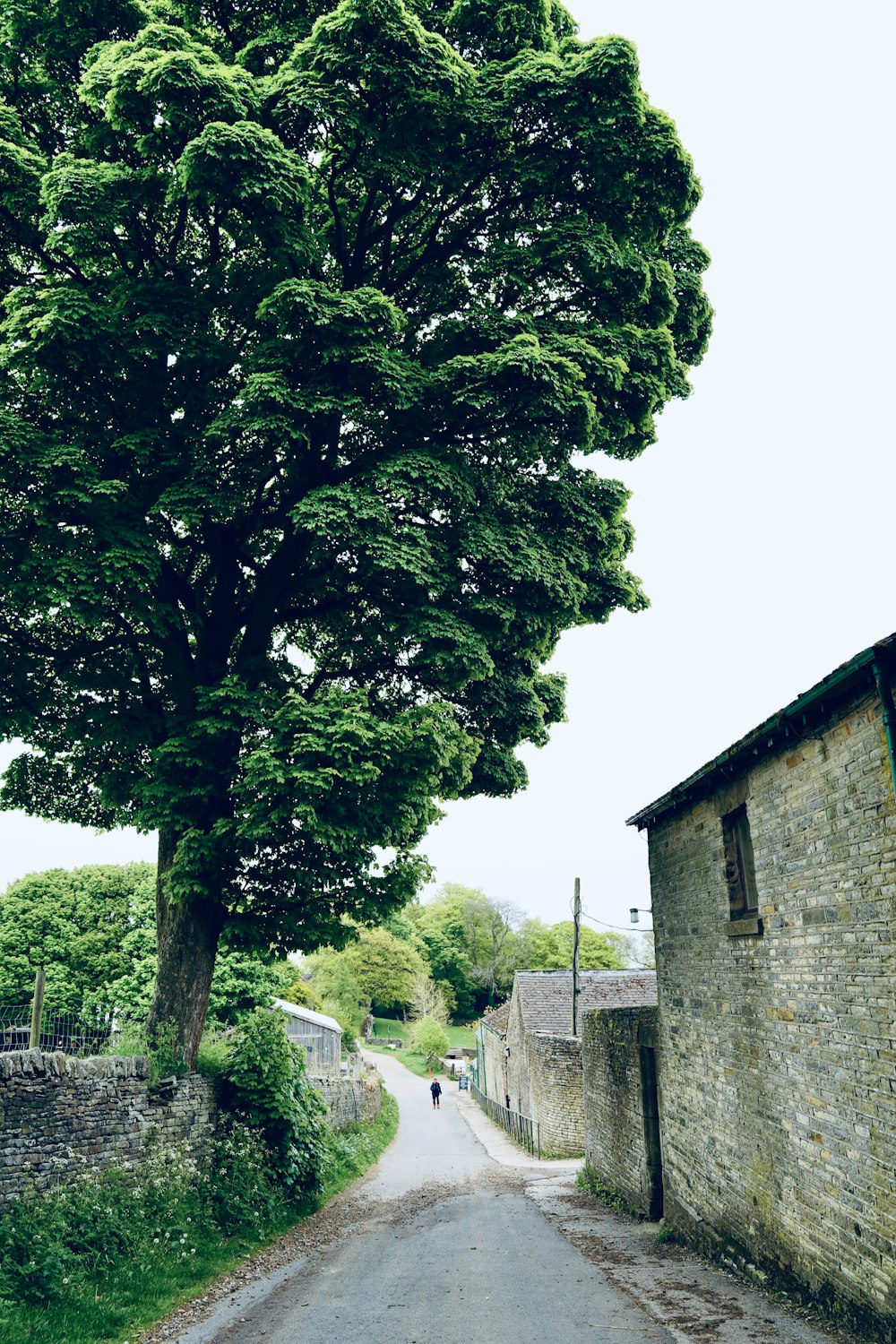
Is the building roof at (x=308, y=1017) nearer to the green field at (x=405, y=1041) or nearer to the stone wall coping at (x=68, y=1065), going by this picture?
the stone wall coping at (x=68, y=1065)

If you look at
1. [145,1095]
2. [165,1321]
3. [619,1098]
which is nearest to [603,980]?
[619,1098]

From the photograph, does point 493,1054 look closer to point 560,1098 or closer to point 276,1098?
point 560,1098

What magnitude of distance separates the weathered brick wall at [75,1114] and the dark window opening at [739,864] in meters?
7.75

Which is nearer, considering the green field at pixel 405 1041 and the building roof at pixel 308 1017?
the building roof at pixel 308 1017

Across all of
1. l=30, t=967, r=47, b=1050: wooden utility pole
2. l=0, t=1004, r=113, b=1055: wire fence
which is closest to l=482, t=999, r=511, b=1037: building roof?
l=0, t=1004, r=113, b=1055: wire fence

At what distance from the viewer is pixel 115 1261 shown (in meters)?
9.27

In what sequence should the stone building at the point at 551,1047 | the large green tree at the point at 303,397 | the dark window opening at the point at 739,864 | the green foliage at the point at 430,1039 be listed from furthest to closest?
the green foliage at the point at 430,1039 → the stone building at the point at 551,1047 → the large green tree at the point at 303,397 → the dark window opening at the point at 739,864

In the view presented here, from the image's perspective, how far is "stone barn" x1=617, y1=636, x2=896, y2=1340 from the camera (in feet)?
22.4

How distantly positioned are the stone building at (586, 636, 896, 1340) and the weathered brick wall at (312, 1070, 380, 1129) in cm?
943

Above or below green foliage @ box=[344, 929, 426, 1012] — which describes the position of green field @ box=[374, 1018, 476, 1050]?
below

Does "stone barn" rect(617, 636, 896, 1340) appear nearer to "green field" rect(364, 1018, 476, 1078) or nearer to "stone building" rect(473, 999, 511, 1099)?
"stone building" rect(473, 999, 511, 1099)

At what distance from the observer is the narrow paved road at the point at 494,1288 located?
776 centimetres

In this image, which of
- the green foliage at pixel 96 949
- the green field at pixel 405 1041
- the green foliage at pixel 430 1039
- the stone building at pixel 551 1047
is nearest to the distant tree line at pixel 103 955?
the green foliage at pixel 96 949

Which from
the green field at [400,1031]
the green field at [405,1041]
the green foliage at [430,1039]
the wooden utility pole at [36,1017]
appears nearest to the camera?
the wooden utility pole at [36,1017]
